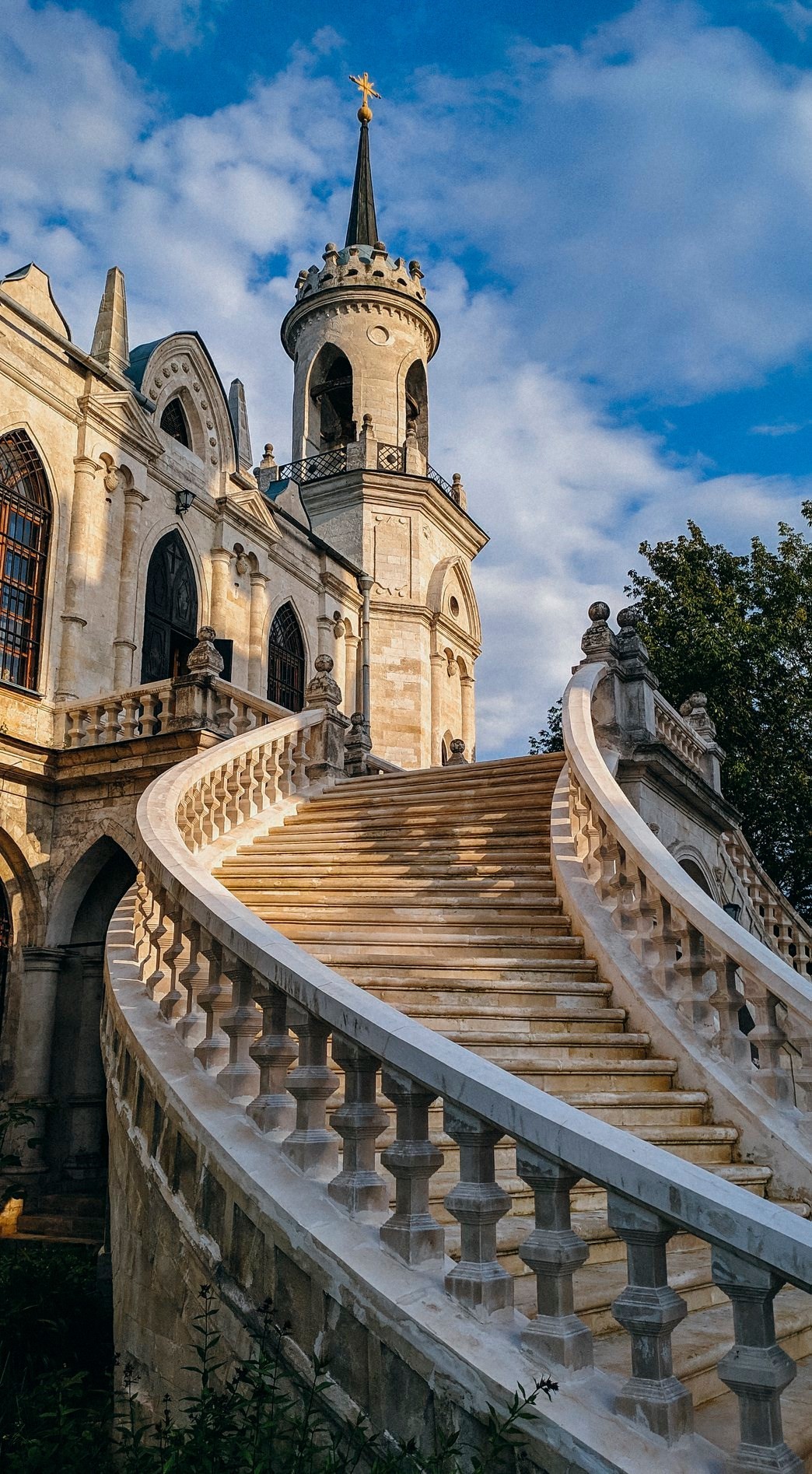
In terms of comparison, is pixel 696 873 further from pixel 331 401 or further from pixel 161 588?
pixel 331 401

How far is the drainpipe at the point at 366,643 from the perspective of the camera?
25127 mm

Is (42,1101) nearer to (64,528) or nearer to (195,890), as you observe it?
(64,528)

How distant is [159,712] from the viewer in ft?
51.5

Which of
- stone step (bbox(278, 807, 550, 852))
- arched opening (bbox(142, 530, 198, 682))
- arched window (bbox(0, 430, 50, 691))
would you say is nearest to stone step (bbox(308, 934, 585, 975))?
stone step (bbox(278, 807, 550, 852))

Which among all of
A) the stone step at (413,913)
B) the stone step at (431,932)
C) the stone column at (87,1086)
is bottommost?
the stone column at (87,1086)

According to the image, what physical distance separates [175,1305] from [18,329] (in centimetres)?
1537

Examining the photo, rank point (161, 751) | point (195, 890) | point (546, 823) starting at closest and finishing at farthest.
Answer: point (195, 890) < point (546, 823) < point (161, 751)

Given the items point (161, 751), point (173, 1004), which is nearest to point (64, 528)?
point (161, 751)

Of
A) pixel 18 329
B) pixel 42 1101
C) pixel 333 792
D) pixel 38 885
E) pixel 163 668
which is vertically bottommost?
pixel 42 1101

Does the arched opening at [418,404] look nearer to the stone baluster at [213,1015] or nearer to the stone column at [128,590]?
the stone column at [128,590]

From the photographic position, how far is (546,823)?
10.6 metres

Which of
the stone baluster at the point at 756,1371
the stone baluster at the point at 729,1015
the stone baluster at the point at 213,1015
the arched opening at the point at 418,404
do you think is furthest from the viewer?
the arched opening at the point at 418,404

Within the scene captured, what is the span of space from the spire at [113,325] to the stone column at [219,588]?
3.65 m

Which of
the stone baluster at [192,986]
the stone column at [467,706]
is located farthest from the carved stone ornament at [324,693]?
the stone column at [467,706]
